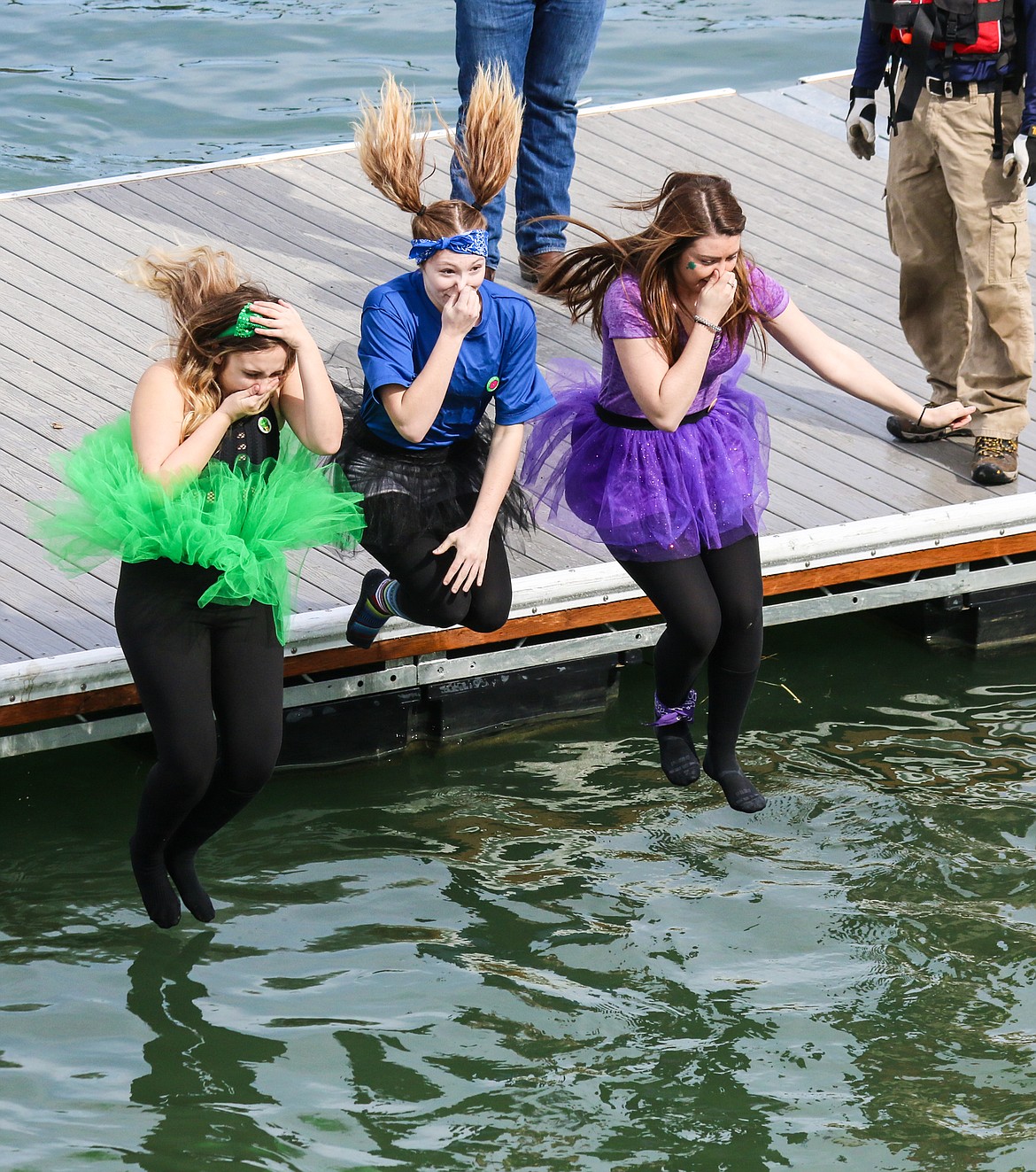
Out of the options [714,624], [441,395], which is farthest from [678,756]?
[441,395]

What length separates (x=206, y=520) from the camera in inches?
158

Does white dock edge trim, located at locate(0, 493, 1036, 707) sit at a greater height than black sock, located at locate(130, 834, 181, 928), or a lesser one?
greater

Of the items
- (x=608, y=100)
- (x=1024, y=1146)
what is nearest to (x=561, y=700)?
(x=1024, y=1146)

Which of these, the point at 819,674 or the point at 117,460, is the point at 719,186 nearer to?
the point at 117,460

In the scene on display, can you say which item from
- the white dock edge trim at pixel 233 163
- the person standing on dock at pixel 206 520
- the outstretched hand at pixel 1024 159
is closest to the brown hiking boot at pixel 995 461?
the outstretched hand at pixel 1024 159

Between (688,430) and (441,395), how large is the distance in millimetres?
714

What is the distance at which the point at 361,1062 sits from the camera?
166 inches

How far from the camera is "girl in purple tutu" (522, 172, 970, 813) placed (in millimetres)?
4266

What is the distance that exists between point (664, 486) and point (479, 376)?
23.3 inches

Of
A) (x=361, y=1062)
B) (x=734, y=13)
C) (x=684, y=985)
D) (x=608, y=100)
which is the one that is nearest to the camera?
(x=361, y=1062)

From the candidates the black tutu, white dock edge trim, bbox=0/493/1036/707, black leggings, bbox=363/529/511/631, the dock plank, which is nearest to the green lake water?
the dock plank

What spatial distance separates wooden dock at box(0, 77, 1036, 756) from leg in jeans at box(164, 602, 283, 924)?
79 cm

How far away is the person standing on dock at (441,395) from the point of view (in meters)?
4.28

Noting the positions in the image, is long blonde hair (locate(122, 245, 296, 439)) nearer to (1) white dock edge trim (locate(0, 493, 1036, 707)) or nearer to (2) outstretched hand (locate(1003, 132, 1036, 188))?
(1) white dock edge trim (locate(0, 493, 1036, 707))
